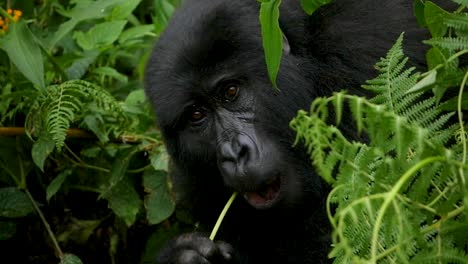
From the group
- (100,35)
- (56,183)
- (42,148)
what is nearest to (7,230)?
(56,183)

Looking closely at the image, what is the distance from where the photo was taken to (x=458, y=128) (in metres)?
2.18

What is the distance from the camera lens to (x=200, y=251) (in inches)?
126

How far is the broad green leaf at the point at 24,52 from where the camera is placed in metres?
3.73

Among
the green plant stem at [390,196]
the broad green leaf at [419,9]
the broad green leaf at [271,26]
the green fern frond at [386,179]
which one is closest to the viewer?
the green plant stem at [390,196]

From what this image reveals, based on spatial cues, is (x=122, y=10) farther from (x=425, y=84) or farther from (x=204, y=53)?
(x=425, y=84)

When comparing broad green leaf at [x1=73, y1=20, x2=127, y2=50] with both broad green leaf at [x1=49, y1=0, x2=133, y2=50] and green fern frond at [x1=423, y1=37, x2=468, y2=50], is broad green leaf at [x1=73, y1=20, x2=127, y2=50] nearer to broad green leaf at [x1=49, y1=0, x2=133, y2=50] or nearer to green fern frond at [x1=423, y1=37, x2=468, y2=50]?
broad green leaf at [x1=49, y1=0, x2=133, y2=50]

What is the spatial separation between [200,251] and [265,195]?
33 cm

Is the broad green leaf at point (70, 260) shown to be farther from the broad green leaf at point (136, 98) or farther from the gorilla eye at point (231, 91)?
the gorilla eye at point (231, 91)

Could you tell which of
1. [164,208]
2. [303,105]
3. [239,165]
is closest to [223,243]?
[239,165]

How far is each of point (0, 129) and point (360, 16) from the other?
6.27 feet

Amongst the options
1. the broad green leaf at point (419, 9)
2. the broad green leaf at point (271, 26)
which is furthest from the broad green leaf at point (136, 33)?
the broad green leaf at point (271, 26)

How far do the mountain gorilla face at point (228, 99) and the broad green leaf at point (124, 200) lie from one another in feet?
2.48

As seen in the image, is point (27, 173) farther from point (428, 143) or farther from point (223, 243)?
point (428, 143)

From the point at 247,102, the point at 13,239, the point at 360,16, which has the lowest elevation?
the point at 13,239
